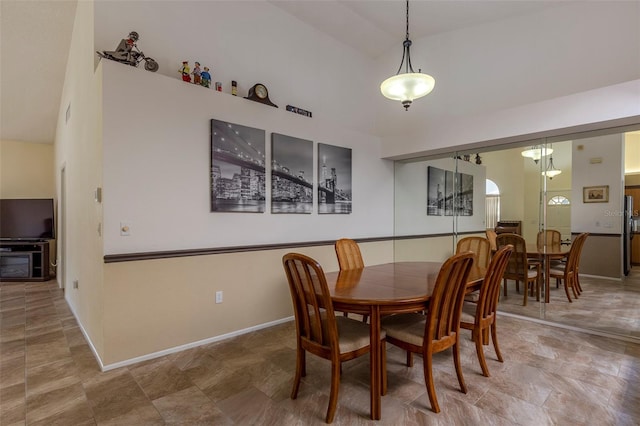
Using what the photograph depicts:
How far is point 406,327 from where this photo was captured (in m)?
2.11

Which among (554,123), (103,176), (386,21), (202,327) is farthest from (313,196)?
(554,123)

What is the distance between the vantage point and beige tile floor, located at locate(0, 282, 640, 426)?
6.21ft

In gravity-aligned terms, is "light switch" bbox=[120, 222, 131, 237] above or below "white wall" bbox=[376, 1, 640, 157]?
below

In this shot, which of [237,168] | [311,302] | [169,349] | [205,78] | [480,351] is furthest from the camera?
[237,168]

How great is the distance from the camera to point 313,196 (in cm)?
401

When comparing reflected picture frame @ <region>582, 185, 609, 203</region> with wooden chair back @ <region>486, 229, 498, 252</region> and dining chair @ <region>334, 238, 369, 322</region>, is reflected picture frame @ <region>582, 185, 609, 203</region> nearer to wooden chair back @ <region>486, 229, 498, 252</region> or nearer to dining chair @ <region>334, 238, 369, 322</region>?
wooden chair back @ <region>486, 229, 498, 252</region>

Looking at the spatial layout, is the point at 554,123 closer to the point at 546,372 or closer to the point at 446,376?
the point at 546,372

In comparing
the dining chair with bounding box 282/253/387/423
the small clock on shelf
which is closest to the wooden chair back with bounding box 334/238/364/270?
the dining chair with bounding box 282/253/387/423

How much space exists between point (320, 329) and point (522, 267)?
327 centimetres

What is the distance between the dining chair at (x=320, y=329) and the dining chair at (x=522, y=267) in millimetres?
2816

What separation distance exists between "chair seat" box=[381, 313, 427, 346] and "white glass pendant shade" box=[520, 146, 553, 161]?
276 cm

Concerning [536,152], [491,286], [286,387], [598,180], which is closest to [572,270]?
[598,180]

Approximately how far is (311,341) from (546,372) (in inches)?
75.0

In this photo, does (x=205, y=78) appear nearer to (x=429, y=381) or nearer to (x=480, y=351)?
(x=429, y=381)
